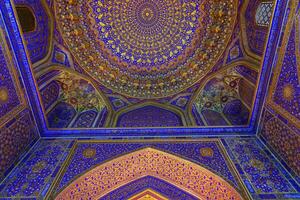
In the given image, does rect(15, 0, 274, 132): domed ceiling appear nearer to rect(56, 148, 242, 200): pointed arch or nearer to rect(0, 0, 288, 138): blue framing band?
rect(0, 0, 288, 138): blue framing band

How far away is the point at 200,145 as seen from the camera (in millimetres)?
4480

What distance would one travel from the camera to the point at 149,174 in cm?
443

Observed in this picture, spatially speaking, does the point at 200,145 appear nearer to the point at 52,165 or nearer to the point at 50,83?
the point at 52,165

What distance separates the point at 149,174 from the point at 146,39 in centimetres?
372

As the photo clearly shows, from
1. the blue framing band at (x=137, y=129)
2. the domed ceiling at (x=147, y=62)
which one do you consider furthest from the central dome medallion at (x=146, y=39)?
the blue framing band at (x=137, y=129)

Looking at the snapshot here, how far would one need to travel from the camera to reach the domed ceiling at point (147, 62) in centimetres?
507

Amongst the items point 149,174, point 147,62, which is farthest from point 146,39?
point 149,174

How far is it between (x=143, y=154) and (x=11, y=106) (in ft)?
8.15

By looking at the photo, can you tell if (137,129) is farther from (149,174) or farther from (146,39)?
(146,39)

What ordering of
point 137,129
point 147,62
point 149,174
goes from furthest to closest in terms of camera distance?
point 147,62 → point 137,129 → point 149,174

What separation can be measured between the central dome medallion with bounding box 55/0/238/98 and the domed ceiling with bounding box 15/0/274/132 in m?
0.02

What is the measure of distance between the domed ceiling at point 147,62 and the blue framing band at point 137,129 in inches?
3.6

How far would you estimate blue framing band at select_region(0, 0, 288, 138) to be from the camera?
382 centimetres

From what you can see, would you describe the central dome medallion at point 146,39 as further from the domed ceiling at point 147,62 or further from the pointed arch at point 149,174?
the pointed arch at point 149,174
